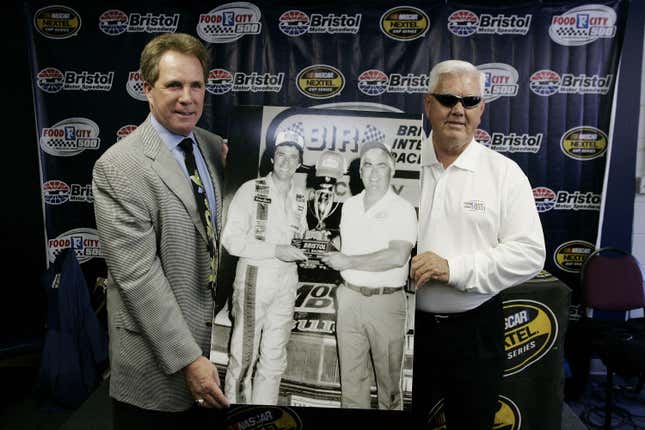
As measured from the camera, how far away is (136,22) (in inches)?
141

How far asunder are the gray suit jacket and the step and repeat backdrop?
2177mm

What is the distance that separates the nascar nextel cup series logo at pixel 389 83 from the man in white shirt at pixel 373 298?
2.29m

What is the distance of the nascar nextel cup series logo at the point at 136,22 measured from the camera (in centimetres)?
357

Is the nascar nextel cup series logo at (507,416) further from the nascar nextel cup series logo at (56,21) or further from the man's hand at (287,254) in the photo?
the nascar nextel cup series logo at (56,21)

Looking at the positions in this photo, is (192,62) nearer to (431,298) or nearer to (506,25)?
(431,298)

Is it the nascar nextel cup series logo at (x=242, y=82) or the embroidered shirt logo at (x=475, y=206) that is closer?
the embroidered shirt logo at (x=475, y=206)

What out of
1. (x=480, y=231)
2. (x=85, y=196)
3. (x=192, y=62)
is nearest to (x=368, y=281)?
(x=480, y=231)

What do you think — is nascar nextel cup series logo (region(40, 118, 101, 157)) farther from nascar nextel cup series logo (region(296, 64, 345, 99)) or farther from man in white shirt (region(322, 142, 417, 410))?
man in white shirt (region(322, 142, 417, 410))

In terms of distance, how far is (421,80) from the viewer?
355cm

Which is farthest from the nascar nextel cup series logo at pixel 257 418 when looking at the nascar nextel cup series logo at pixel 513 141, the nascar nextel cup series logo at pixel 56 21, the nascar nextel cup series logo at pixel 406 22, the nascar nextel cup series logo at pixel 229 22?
the nascar nextel cup series logo at pixel 56 21

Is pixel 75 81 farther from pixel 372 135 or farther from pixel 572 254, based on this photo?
pixel 572 254

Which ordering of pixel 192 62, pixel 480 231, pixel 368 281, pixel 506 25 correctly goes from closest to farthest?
pixel 192 62 → pixel 368 281 → pixel 480 231 → pixel 506 25

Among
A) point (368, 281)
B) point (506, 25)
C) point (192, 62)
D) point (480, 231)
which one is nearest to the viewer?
point (192, 62)

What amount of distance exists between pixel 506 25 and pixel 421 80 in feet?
2.50
